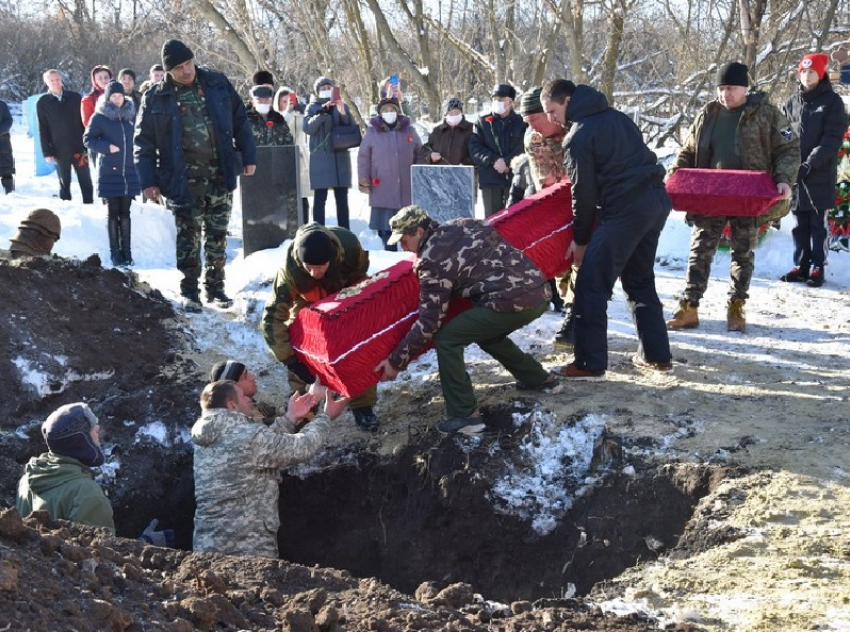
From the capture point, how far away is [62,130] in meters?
13.6

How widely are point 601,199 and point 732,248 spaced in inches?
74.0

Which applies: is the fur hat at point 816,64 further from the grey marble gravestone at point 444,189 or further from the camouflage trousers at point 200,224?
the camouflage trousers at point 200,224

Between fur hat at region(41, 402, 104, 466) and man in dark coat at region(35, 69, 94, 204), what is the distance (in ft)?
31.8

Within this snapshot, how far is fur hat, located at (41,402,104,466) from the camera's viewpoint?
4742 mm

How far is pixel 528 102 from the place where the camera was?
6.71m

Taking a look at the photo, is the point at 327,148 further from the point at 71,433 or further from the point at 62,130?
the point at 71,433

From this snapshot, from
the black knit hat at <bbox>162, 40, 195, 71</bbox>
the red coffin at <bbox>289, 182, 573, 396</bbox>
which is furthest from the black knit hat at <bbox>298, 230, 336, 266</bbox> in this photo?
the black knit hat at <bbox>162, 40, 195, 71</bbox>

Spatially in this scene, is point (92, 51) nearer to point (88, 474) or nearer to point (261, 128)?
point (261, 128)

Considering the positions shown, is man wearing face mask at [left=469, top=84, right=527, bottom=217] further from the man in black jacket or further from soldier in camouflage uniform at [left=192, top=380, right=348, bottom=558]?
soldier in camouflage uniform at [left=192, top=380, right=348, bottom=558]

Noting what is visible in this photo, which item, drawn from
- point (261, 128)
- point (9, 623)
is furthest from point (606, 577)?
point (261, 128)

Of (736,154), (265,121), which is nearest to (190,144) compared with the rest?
(265,121)

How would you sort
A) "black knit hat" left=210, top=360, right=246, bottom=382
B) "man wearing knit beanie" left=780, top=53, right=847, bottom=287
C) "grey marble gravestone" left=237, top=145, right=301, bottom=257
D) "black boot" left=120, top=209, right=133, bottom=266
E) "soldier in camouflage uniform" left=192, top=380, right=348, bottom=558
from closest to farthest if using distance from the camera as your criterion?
"soldier in camouflage uniform" left=192, top=380, right=348, bottom=558 < "black knit hat" left=210, top=360, right=246, bottom=382 < "man wearing knit beanie" left=780, top=53, right=847, bottom=287 < "grey marble gravestone" left=237, top=145, right=301, bottom=257 < "black boot" left=120, top=209, right=133, bottom=266

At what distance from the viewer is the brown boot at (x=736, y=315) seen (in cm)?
775

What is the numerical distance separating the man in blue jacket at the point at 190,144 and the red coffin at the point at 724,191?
363 cm
